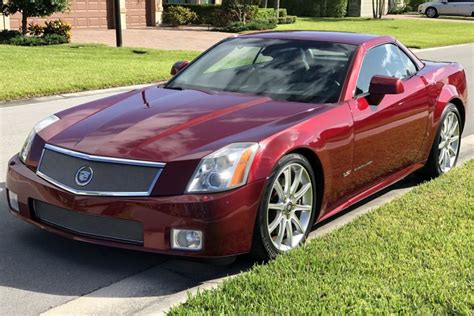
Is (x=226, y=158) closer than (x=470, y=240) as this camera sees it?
Yes

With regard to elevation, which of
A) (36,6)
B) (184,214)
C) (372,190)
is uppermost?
(36,6)

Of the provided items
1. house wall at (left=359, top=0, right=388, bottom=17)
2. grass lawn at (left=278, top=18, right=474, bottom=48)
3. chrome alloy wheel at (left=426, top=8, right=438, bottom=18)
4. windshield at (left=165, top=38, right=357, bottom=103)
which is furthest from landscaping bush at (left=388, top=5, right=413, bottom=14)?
windshield at (left=165, top=38, right=357, bottom=103)

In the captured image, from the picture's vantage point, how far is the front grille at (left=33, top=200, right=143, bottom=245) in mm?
3795

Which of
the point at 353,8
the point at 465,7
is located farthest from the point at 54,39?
the point at 465,7

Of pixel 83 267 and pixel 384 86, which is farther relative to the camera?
pixel 384 86

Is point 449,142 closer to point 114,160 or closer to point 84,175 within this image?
point 114,160

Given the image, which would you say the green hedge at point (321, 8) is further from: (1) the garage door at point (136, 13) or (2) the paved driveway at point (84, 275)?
(2) the paved driveway at point (84, 275)

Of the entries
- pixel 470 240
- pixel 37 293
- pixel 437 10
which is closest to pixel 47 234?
pixel 37 293

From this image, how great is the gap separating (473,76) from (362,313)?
41.5 ft

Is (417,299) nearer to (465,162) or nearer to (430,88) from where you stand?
(430,88)

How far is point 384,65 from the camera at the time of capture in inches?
222

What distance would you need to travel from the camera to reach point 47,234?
15.3ft

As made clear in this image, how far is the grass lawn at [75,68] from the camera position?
1177 centimetres

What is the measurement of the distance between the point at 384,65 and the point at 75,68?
32.8ft
